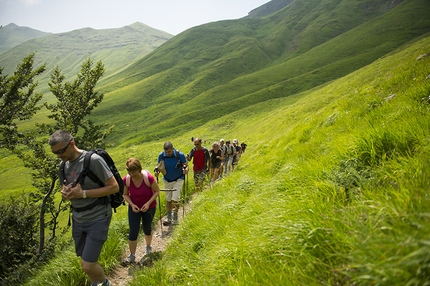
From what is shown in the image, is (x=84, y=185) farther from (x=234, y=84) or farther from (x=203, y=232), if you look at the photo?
(x=234, y=84)

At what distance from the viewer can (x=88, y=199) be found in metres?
4.94

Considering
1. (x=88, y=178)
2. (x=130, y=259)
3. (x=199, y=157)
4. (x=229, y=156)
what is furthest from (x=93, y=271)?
(x=229, y=156)

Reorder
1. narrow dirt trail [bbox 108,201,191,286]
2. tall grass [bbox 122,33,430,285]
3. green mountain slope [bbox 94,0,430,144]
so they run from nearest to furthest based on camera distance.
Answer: tall grass [bbox 122,33,430,285]
narrow dirt trail [bbox 108,201,191,286]
green mountain slope [bbox 94,0,430,144]

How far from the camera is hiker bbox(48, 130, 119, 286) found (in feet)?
15.7

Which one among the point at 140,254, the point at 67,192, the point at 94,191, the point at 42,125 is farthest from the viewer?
the point at 42,125

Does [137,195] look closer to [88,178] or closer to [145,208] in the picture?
[145,208]

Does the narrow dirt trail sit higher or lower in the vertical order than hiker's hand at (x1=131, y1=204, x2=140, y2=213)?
lower

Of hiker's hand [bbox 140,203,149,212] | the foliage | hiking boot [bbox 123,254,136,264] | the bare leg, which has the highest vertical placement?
the foliage

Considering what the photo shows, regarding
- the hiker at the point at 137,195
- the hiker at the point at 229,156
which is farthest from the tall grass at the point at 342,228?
the hiker at the point at 229,156

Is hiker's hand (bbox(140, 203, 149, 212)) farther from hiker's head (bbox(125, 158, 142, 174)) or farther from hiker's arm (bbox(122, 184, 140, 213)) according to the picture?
hiker's head (bbox(125, 158, 142, 174))

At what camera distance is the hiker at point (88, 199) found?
4793 mm

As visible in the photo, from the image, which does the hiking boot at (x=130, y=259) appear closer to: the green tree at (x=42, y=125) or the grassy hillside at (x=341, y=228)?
the grassy hillside at (x=341, y=228)

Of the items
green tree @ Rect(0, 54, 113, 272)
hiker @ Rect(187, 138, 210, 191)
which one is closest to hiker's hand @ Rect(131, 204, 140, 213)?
hiker @ Rect(187, 138, 210, 191)

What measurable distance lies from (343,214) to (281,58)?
Answer: 616ft
